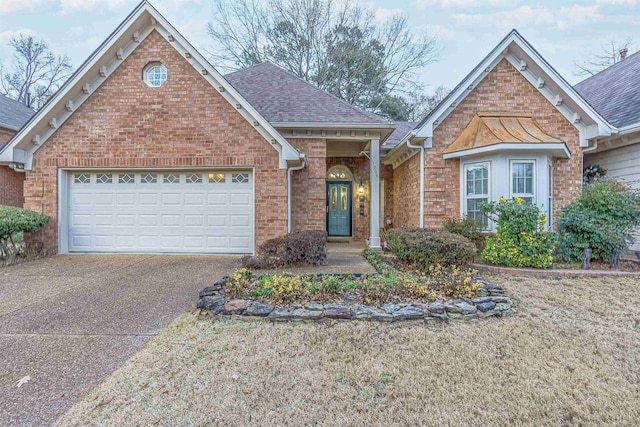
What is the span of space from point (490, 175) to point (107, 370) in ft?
27.8

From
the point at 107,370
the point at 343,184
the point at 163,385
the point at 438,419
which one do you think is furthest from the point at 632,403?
the point at 343,184

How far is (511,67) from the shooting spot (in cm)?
902

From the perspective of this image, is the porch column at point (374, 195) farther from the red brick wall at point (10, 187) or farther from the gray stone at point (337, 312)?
the red brick wall at point (10, 187)

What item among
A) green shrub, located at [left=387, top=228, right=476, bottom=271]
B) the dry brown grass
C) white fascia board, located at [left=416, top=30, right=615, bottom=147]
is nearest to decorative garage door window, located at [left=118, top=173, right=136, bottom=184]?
the dry brown grass

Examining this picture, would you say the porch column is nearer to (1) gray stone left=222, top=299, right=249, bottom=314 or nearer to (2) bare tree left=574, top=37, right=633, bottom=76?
(1) gray stone left=222, top=299, right=249, bottom=314

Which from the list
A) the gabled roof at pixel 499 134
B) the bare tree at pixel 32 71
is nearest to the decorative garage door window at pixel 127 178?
the gabled roof at pixel 499 134

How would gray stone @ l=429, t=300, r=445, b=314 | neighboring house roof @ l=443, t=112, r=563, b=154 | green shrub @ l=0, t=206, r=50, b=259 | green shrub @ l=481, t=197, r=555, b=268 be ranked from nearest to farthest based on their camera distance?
Answer: gray stone @ l=429, t=300, r=445, b=314, green shrub @ l=481, t=197, r=555, b=268, green shrub @ l=0, t=206, r=50, b=259, neighboring house roof @ l=443, t=112, r=563, b=154

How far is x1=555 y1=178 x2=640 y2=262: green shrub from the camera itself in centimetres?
679

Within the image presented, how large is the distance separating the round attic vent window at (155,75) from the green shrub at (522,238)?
8218 millimetres

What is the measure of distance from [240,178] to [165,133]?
2.13 m

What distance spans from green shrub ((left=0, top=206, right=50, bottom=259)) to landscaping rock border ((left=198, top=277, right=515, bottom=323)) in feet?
20.2

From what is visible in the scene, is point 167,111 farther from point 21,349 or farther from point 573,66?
point 573,66

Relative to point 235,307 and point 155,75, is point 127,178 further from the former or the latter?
point 235,307

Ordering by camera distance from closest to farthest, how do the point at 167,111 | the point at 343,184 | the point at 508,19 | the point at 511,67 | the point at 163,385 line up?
the point at 163,385
the point at 167,111
the point at 511,67
the point at 343,184
the point at 508,19
